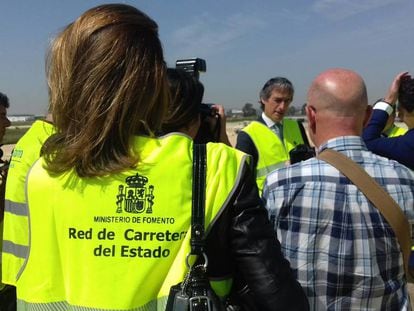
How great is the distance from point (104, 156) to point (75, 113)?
0.18 meters

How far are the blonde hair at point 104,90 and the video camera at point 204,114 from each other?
4.75 feet

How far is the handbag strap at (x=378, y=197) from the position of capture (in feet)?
6.18

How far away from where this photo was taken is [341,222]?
6.31 feet

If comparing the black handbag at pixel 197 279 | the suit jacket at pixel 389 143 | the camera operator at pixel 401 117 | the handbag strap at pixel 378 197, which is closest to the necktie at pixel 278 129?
the camera operator at pixel 401 117

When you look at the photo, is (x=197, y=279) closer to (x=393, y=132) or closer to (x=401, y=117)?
(x=401, y=117)

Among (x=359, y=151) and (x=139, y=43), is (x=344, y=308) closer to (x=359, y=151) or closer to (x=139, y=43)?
(x=359, y=151)

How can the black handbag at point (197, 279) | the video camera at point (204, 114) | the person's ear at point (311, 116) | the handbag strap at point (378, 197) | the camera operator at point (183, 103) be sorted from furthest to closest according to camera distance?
the video camera at point (204, 114), the camera operator at point (183, 103), the person's ear at point (311, 116), the handbag strap at point (378, 197), the black handbag at point (197, 279)

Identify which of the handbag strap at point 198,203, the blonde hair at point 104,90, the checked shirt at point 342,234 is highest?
the blonde hair at point 104,90

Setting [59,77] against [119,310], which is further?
[59,77]

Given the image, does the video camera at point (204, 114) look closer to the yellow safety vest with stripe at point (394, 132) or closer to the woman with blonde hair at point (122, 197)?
the woman with blonde hair at point (122, 197)

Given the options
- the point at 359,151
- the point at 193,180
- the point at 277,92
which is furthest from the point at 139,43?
the point at 277,92

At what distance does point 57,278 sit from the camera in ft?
4.60

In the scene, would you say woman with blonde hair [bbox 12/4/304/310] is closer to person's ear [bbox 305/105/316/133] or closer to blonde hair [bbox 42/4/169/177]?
blonde hair [bbox 42/4/169/177]

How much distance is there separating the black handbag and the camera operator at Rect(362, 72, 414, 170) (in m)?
2.17
